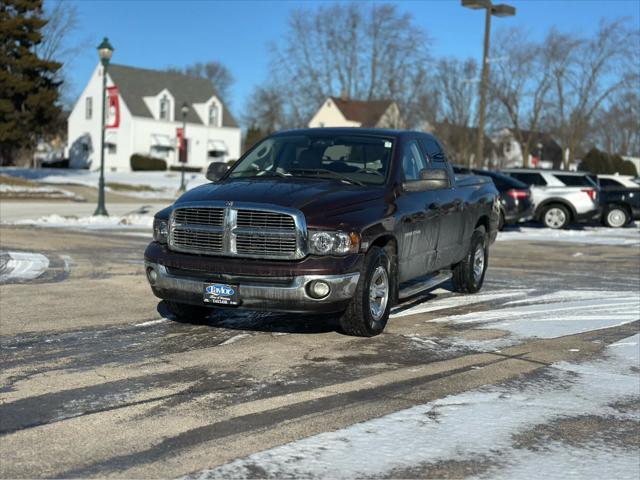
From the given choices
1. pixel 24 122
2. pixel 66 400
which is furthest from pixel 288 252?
pixel 24 122

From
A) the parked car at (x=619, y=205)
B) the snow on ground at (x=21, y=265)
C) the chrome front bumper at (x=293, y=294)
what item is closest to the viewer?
the chrome front bumper at (x=293, y=294)

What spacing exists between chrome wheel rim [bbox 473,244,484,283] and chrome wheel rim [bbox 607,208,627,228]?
17391 mm

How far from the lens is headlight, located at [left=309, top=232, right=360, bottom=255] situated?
20.2 feet

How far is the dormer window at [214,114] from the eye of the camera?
214 ft

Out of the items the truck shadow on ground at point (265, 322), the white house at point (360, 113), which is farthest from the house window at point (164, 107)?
the truck shadow on ground at point (265, 322)

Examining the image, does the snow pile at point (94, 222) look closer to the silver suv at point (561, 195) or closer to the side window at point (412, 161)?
the silver suv at point (561, 195)

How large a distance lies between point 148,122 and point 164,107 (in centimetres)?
257

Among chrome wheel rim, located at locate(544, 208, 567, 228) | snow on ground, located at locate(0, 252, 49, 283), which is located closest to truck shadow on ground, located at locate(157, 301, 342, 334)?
snow on ground, located at locate(0, 252, 49, 283)

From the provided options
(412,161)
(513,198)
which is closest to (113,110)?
(513,198)

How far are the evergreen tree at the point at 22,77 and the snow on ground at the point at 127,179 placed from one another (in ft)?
17.7

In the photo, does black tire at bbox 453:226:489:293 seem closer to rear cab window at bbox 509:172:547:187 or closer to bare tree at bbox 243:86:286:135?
rear cab window at bbox 509:172:547:187

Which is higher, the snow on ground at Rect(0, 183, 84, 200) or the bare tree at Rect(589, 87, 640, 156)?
the bare tree at Rect(589, 87, 640, 156)

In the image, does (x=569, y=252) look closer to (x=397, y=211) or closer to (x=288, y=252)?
(x=397, y=211)

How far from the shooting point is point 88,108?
61312mm
